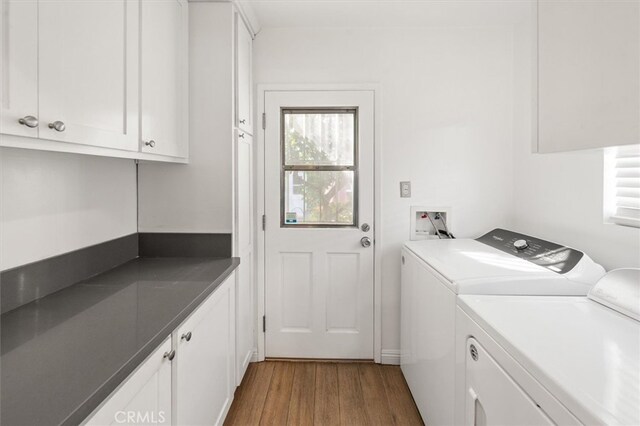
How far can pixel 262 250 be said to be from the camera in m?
2.58

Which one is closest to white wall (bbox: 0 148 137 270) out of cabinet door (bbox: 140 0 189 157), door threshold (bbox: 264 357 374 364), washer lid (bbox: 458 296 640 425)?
cabinet door (bbox: 140 0 189 157)

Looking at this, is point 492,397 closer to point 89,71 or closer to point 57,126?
point 57,126

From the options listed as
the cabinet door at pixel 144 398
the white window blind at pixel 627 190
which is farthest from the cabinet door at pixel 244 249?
the white window blind at pixel 627 190

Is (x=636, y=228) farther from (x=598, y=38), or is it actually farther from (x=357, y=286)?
(x=357, y=286)

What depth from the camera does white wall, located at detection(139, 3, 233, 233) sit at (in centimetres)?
194

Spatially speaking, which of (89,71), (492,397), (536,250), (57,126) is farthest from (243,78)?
(492,397)

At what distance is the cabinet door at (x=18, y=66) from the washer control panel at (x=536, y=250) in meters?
1.97

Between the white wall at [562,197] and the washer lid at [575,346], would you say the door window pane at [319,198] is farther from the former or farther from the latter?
the washer lid at [575,346]

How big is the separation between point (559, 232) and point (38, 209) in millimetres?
2541

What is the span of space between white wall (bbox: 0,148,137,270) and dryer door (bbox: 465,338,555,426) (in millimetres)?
1602

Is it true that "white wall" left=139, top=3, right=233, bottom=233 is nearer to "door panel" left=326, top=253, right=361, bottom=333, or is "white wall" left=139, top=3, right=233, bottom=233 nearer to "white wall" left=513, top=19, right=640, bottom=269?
"door panel" left=326, top=253, right=361, bottom=333

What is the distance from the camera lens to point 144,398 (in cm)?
97

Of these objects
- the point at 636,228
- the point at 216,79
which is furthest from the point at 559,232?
the point at 216,79

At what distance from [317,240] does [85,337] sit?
1734 mm
